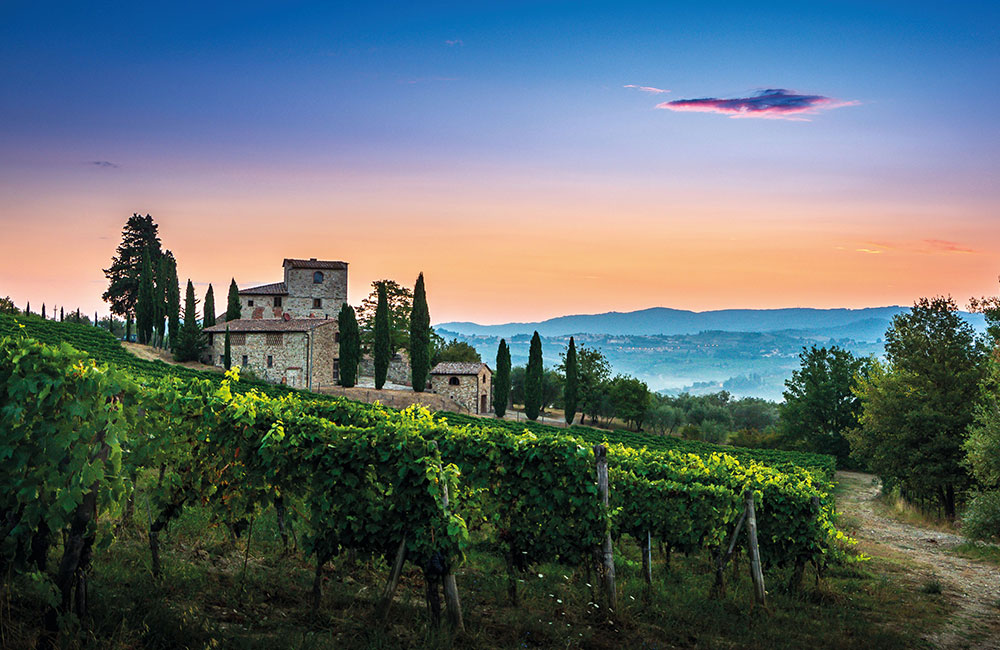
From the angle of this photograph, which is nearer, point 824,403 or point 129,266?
point 824,403

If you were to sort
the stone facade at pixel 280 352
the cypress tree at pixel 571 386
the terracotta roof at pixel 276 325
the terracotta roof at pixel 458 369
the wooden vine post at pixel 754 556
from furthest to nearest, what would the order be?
the cypress tree at pixel 571 386
the terracotta roof at pixel 458 369
the terracotta roof at pixel 276 325
the stone facade at pixel 280 352
the wooden vine post at pixel 754 556

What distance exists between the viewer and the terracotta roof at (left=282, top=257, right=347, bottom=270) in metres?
66.9

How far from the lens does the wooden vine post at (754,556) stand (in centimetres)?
957

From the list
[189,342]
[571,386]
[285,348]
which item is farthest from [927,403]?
[189,342]

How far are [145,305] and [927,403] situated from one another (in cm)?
6314

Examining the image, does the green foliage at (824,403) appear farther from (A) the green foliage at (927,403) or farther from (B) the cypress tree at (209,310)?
(B) the cypress tree at (209,310)

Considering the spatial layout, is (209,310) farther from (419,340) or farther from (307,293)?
(419,340)

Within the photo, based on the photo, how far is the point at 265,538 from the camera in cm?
977

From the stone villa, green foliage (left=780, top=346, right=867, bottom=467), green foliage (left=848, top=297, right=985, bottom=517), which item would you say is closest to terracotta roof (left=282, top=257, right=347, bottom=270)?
the stone villa

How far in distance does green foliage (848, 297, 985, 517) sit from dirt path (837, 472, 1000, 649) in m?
2.40

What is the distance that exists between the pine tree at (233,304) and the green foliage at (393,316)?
1292cm

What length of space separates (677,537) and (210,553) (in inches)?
280

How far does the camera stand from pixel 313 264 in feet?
222

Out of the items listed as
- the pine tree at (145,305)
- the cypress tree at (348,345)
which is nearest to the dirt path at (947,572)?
the cypress tree at (348,345)
